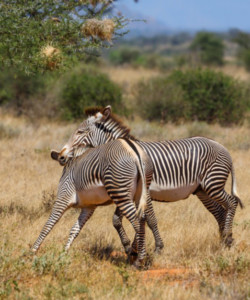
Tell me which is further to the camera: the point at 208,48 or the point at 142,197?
the point at 208,48

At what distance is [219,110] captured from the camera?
21.8m

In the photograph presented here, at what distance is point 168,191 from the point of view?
25.7 feet

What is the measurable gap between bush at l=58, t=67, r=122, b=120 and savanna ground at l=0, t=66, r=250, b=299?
9.93 metres

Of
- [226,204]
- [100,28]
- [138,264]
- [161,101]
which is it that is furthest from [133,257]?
[161,101]

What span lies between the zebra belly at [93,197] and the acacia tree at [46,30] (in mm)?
2237

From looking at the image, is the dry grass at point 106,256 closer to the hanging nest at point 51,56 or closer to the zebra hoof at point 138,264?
the zebra hoof at point 138,264

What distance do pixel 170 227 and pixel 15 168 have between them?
505cm

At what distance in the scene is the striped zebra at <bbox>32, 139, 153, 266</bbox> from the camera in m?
6.93

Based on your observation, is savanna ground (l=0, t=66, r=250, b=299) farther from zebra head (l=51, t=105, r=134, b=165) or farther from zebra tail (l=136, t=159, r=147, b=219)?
zebra head (l=51, t=105, r=134, b=165)

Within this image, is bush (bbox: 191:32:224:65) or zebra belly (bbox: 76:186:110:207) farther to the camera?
bush (bbox: 191:32:224:65)

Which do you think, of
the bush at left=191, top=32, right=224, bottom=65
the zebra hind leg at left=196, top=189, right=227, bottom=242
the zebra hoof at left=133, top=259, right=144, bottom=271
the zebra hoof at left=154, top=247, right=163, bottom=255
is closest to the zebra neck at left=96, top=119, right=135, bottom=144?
the zebra hind leg at left=196, top=189, right=227, bottom=242

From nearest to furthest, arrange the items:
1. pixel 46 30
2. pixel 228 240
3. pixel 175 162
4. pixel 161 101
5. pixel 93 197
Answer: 1. pixel 93 197
2. pixel 175 162
3. pixel 228 240
4. pixel 46 30
5. pixel 161 101

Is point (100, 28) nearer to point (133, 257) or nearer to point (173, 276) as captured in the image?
point (133, 257)

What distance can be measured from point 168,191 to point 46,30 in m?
3.40
